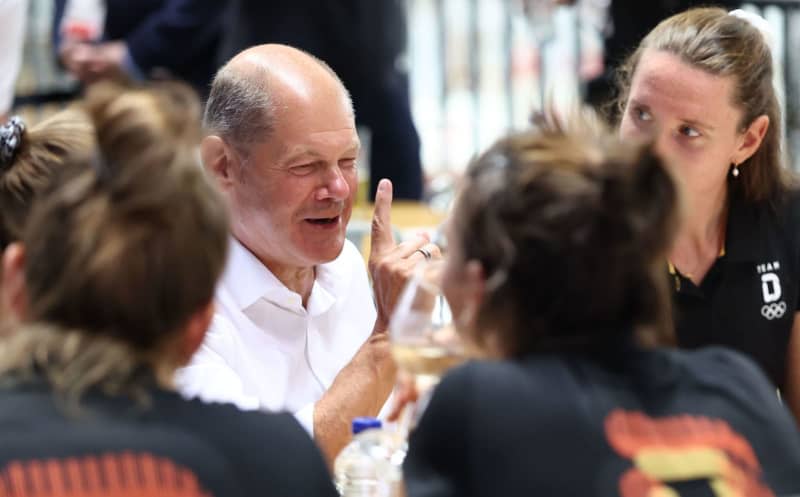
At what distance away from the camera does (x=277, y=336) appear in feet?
8.78

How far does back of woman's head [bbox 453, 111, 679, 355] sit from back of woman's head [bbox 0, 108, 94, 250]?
882 mm

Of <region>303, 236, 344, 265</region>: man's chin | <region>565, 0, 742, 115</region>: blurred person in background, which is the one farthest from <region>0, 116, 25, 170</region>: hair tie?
<region>565, 0, 742, 115</region>: blurred person in background

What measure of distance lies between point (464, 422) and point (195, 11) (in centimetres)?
369

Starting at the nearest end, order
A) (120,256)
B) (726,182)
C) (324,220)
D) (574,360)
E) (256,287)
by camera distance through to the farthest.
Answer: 1. (120,256)
2. (574,360)
3. (256,287)
4. (324,220)
5. (726,182)

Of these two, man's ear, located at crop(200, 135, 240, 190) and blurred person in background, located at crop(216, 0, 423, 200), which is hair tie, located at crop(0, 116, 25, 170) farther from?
blurred person in background, located at crop(216, 0, 423, 200)

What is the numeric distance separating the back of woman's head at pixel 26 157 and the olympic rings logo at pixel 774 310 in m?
1.44

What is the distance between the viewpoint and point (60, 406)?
1.49m

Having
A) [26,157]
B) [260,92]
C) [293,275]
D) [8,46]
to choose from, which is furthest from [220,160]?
[8,46]

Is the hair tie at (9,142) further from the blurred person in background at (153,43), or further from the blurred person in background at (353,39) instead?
A: the blurred person in background at (153,43)

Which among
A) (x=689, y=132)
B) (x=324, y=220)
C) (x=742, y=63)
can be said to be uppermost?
(x=742, y=63)

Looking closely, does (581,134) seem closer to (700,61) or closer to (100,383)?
(100,383)

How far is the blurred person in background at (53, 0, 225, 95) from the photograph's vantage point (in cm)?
502

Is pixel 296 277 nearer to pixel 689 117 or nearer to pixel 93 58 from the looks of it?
pixel 689 117

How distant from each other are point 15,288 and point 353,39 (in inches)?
123
